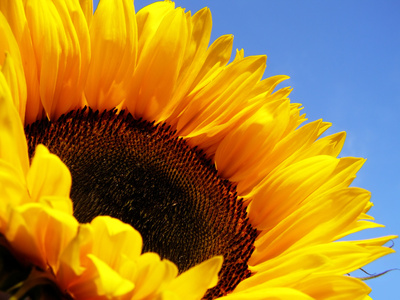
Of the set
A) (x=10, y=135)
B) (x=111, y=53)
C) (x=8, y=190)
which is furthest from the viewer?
(x=111, y=53)

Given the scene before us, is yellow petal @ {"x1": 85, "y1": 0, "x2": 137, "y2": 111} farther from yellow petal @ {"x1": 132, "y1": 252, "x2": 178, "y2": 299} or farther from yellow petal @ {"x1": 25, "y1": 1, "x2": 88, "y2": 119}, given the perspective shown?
yellow petal @ {"x1": 132, "y1": 252, "x2": 178, "y2": 299}

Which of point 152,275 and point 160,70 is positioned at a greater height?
point 160,70

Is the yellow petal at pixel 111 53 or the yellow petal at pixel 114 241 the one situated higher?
the yellow petal at pixel 111 53

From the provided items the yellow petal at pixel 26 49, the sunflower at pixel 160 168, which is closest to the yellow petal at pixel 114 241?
the sunflower at pixel 160 168

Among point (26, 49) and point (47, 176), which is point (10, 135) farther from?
point (26, 49)

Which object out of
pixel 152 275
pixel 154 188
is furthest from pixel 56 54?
pixel 152 275

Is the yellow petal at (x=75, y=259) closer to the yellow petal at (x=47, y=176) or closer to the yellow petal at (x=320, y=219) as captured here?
the yellow petal at (x=47, y=176)

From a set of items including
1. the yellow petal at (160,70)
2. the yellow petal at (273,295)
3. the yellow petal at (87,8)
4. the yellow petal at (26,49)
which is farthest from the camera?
the yellow petal at (160,70)
